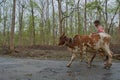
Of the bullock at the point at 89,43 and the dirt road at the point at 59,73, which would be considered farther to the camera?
the bullock at the point at 89,43

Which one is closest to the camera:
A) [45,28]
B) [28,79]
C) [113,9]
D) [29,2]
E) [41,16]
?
[28,79]

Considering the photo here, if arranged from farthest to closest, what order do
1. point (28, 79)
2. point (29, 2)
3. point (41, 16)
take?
point (41, 16) < point (29, 2) < point (28, 79)

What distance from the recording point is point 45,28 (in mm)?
55375

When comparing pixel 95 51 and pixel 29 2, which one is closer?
pixel 95 51

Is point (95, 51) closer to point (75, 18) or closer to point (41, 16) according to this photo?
point (41, 16)

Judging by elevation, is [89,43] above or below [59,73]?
above

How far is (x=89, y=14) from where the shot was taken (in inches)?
2266

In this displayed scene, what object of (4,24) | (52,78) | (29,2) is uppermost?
(29,2)

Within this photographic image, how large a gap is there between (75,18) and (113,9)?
1602cm

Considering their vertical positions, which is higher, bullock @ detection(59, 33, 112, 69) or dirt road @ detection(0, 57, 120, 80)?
bullock @ detection(59, 33, 112, 69)

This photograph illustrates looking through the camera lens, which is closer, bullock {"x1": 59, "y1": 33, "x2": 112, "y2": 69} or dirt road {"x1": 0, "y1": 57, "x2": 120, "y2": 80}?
dirt road {"x1": 0, "y1": 57, "x2": 120, "y2": 80}

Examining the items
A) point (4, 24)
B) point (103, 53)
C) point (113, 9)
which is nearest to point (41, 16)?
point (4, 24)

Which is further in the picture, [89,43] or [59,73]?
[89,43]

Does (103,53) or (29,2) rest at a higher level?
(29,2)
